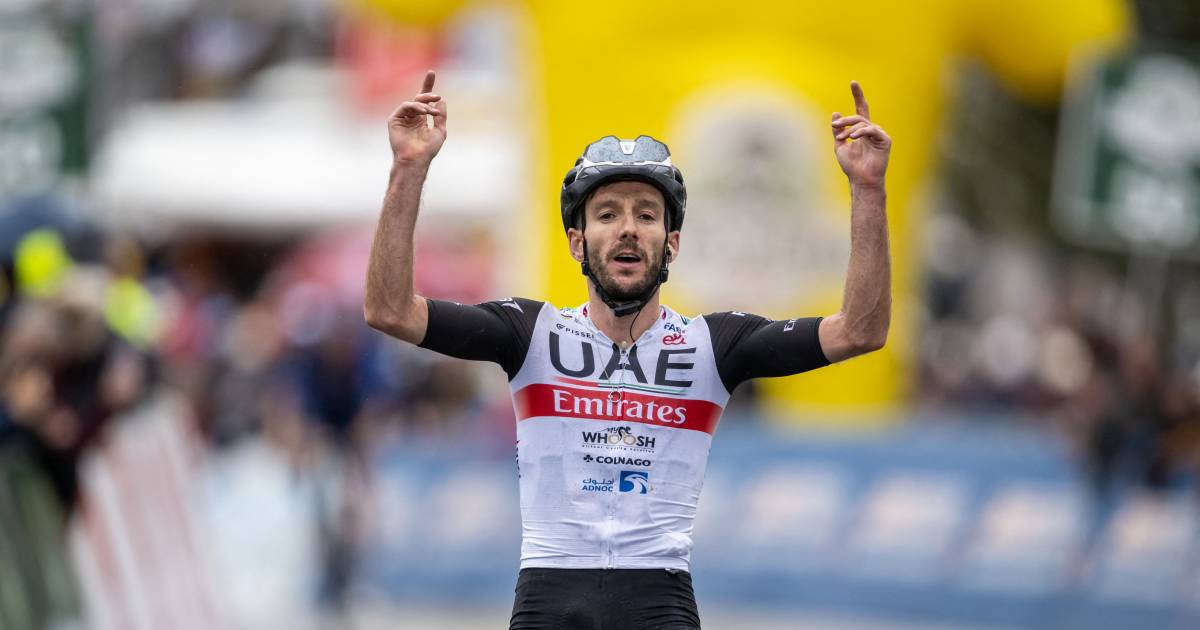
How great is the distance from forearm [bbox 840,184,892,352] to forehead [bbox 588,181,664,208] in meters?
0.49

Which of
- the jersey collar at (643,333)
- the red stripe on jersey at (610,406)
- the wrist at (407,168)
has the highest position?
the wrist at (407,168)

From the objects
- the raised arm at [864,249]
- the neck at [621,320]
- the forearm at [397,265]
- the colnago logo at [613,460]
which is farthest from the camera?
the neck at [621,320]

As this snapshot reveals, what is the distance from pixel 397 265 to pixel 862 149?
1.16 metres

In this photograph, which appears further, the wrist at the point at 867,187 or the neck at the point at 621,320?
the neck at the point at 621,320

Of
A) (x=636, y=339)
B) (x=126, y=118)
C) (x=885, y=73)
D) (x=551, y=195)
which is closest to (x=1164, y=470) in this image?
(x=885, y=73)

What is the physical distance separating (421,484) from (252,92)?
27.5 meters

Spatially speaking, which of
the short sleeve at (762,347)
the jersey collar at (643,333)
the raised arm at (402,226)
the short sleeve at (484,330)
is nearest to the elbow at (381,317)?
the raised arm at (402,226)

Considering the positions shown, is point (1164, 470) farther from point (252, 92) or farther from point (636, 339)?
point (252, 92)

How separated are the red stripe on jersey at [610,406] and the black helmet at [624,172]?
41 centimetres

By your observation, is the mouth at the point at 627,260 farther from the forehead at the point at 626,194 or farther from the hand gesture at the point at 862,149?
the hand gesture at the point at 862,149

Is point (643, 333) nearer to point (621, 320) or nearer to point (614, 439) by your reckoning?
point (621, 320)

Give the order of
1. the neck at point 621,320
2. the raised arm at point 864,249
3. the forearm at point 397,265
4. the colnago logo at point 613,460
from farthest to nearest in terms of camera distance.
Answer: the neck at point 621,320 → the colnago logo at point 613,460 → the raised arm at point 864,249 → the forearm at point 397,265

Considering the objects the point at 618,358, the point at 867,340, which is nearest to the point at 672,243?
the point at 618,358

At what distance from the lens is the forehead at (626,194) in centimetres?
511
